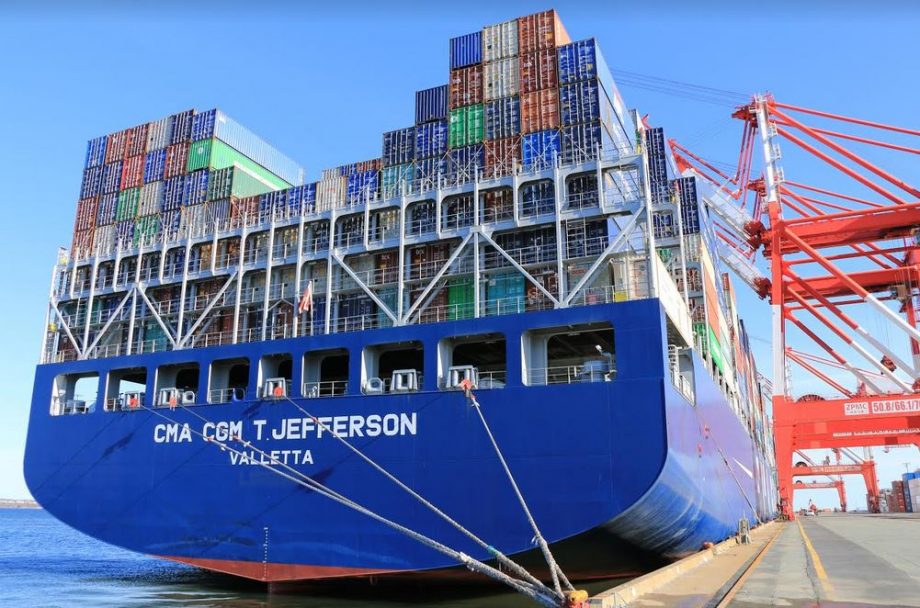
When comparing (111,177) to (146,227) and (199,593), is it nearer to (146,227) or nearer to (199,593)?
(146,227)

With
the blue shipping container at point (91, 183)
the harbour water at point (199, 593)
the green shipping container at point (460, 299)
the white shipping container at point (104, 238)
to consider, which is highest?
the blue shipping container at point (91, 183)

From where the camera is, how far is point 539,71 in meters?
19.3

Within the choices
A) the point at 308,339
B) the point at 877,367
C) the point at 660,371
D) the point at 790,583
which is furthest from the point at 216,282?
the point at 877,367

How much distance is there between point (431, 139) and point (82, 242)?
1388cm

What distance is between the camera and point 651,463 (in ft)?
44.3

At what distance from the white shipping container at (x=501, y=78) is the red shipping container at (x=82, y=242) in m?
15.2

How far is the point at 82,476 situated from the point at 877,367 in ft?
104

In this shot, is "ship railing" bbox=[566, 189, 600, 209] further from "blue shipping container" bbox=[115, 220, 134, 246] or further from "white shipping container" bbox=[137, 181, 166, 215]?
"blue shipping container" bbox=[115, 220, 134, 246]

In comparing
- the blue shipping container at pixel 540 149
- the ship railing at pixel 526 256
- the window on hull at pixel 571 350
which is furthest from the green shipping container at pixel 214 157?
the window on hull at pixel 571 350

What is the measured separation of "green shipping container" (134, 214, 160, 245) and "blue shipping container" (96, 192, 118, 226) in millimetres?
1444

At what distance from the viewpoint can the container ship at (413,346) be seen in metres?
14.4

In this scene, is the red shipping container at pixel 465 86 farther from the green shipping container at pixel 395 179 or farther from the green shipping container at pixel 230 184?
the green shipping container at pixel 230 184

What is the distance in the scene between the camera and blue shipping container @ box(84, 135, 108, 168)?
86.3ft

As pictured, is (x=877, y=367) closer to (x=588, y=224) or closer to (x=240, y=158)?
(x=588, y=224)
